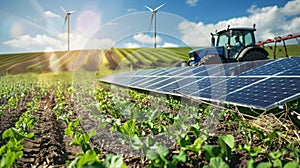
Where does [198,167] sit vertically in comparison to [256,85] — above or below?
below

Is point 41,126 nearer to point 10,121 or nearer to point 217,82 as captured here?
point 10,121

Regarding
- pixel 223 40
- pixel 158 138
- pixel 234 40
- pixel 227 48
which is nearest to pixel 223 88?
pixel 158 138

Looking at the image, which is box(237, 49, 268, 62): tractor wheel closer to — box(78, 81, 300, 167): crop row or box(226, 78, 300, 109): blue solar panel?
box(226, 78, 300, 109): blue solar panel

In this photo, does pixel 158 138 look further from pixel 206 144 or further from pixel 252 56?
pixel 252 56

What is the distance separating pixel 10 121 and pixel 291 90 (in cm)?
464

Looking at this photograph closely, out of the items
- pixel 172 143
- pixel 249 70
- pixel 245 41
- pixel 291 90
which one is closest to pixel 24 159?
pixel 172 143

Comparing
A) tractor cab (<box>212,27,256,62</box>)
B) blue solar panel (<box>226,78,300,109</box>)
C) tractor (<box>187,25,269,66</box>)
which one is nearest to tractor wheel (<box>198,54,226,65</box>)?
tractor (<box>187,25,269,66</box>)

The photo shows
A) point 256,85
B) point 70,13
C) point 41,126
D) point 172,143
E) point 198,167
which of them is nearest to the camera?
point 198,167

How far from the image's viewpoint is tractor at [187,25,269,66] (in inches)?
406

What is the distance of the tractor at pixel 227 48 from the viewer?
10320 mm

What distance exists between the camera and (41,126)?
189 inches

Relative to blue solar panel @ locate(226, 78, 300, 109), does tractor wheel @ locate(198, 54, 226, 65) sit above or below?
above

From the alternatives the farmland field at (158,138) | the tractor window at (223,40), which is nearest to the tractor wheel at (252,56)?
the tractor window at (223,40)

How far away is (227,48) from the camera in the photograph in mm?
10508
